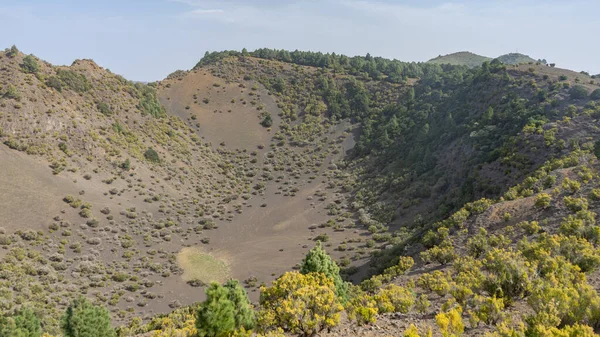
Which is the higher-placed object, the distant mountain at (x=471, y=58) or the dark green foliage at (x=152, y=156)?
the distant mountain at (x=471, y=58)

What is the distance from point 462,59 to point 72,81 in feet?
589

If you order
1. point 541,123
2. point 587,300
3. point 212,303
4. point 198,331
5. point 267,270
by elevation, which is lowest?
point 267,270

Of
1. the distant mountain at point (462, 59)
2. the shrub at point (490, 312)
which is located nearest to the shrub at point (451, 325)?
the shrub at point (490, 312)

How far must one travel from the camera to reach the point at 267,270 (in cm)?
4166

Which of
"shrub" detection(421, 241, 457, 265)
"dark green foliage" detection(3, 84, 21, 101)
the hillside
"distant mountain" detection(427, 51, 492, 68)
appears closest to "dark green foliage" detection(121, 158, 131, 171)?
the hillside

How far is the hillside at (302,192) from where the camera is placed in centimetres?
1877

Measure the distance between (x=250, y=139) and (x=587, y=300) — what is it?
245 ft

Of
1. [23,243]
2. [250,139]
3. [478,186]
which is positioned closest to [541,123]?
[478,186]

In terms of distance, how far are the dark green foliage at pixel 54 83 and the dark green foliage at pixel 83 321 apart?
5638 centimetres

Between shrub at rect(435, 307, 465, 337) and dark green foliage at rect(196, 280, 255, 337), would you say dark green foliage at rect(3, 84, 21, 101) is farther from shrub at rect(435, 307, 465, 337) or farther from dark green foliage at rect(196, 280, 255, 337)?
shrub at rect(435, 307, 465, 337)

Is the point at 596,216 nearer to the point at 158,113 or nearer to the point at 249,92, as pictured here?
the point at 158,113

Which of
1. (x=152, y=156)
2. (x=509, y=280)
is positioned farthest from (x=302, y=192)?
(x=509, y=280)

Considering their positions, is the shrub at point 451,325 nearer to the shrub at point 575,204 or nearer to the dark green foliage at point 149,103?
the shrub at point 575,204

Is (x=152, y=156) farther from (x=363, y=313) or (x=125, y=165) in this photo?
(x=363, y=313)
